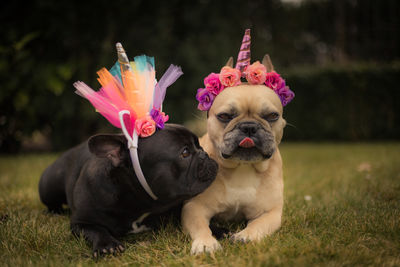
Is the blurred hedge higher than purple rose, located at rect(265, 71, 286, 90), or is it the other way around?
purple rose, located at rect(265, 71, 286, 90)

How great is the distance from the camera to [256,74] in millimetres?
2633

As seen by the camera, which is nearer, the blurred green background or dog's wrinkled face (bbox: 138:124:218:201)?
dog's wrinkled face (bbox: 138:124:218:201)

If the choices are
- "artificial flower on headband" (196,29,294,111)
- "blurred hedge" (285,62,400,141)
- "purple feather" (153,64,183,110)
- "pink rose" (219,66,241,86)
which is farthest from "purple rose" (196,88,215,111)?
"blurred hedge" (285,62,400,141)

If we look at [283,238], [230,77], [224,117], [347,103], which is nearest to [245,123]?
[224,117]

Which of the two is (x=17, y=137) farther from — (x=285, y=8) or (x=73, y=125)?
(x=285, y=8)

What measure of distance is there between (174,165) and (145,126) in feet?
1.07

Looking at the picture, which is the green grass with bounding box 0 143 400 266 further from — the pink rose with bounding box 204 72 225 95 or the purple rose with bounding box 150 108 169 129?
the pink rose with bounding box 204 72 225 95

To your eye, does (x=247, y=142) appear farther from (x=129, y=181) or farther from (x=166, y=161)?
(x=129, y=181)

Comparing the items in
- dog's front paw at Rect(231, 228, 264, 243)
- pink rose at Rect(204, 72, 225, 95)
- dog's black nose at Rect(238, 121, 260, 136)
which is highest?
pink rose at Rect(204, 72, 225, 95)

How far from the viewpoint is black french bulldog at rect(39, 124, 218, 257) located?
2.23 meters

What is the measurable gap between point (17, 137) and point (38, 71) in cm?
172

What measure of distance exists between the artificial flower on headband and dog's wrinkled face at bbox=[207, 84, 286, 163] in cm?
5

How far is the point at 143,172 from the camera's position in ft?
7.33

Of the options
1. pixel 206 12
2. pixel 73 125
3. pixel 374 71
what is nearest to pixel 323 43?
pixel 374 71
